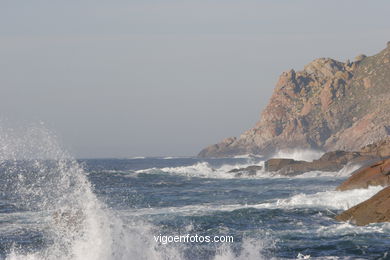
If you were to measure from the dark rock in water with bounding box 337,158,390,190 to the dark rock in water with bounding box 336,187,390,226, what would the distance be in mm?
9650

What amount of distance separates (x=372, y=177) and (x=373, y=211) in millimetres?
11161

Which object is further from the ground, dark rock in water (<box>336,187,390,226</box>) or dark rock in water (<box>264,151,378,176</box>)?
dark rock in water (<box>264,151,378,176</box>)

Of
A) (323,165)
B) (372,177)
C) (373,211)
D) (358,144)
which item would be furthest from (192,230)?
(358,144)

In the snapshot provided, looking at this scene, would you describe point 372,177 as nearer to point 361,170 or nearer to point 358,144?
point 361,170

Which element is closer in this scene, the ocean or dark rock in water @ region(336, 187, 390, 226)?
the ocean

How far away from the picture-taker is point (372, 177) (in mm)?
39938

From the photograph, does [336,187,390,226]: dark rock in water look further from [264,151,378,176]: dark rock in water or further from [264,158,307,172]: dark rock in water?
[264,158,307,172]: dark rock in water

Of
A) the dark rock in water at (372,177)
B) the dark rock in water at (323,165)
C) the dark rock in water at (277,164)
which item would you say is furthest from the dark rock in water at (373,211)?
the dark rock in water at (277,164)

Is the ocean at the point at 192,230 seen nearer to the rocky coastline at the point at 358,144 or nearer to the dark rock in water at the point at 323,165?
the rocky coastline at the point at 358,144

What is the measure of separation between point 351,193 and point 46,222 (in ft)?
56.1

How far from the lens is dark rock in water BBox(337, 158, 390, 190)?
39.3 m

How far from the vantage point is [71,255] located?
22891mm

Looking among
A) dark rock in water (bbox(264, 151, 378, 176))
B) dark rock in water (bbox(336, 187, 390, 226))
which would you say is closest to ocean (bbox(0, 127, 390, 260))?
dark rock in water (bbox(336, 187, 390, 226))

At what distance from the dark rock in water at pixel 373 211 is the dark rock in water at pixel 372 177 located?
Result: 31.7ft
